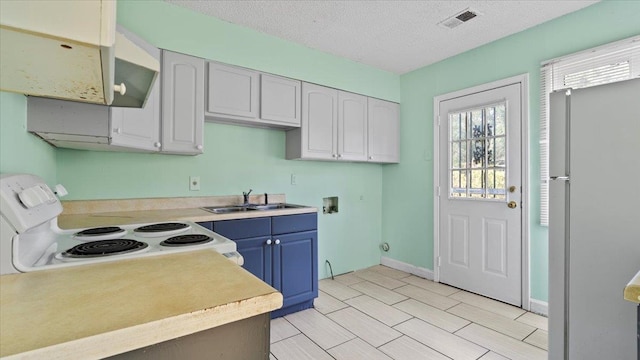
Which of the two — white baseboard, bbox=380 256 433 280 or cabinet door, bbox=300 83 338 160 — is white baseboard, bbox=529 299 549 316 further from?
cabinet door, bbox=300 83 338 160

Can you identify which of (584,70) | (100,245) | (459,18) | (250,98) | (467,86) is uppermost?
(459,18)

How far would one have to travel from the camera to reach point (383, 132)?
3631 mm

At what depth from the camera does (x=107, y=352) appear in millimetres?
506

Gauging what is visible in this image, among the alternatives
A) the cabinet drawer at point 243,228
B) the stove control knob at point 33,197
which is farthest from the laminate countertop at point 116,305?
the cabinet drawer at point 243,228

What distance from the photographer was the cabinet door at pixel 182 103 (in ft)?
7.32

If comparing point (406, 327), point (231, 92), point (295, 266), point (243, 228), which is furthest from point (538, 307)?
point (231, 92)

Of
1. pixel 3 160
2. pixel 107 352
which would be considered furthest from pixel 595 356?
pixel 3 160

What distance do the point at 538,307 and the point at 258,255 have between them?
244cm

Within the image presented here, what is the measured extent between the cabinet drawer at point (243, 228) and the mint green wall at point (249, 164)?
0.61 m

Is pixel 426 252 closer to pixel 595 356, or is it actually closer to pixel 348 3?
pixel 595 356

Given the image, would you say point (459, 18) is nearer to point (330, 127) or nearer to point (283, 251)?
point (330, 127)

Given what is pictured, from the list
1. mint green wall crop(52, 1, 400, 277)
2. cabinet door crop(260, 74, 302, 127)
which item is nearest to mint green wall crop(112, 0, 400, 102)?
mint green wall crop(52, 1, 400, 277)

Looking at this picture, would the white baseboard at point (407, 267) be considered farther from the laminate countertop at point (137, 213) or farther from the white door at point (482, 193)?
the laminate countertop at point (137, 213)

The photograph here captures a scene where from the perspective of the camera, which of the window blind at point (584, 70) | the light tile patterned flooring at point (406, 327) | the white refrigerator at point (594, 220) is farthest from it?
the window blind at point (584, 70)
